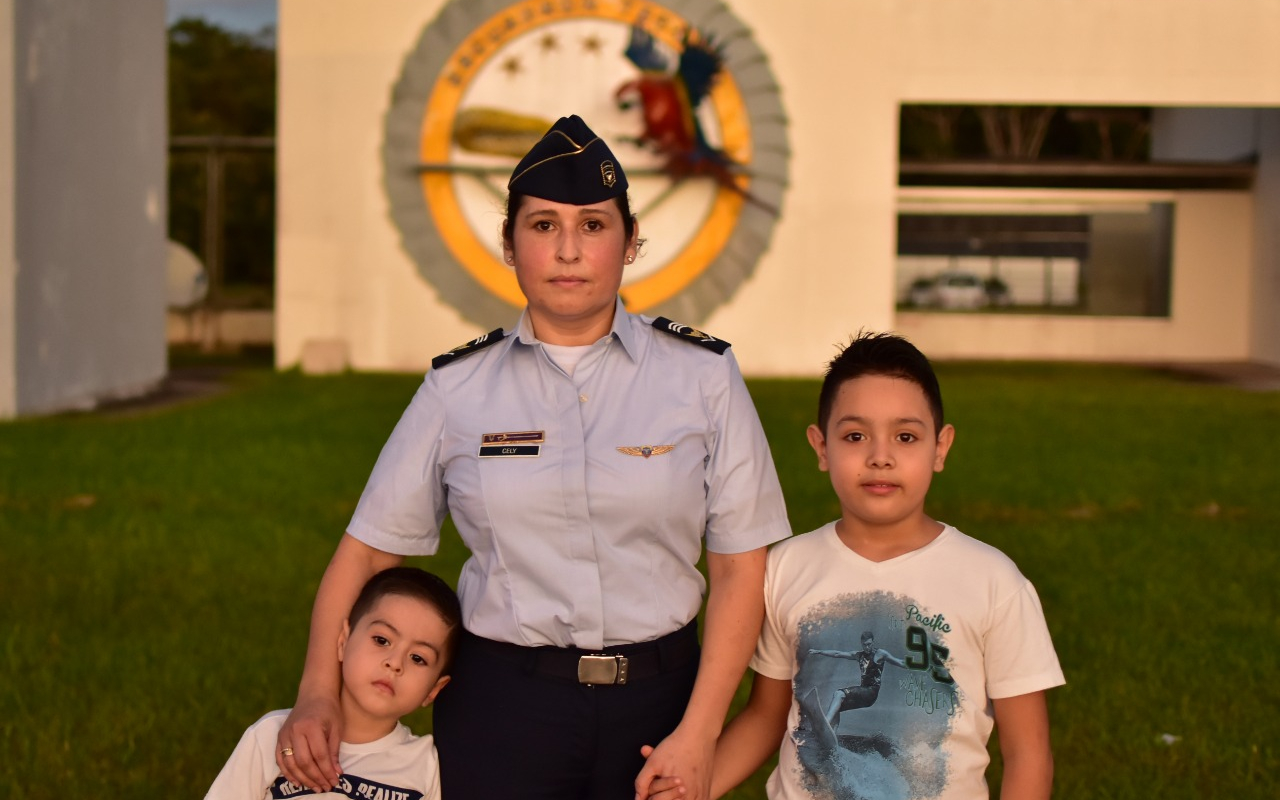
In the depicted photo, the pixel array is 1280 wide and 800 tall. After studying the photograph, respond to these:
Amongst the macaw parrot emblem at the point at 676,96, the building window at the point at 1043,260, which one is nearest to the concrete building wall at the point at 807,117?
the macaw parrot emblem at the point at 676,96

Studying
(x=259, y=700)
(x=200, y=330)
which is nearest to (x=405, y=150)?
(x=200, y=330)

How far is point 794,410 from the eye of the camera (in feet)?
39.2

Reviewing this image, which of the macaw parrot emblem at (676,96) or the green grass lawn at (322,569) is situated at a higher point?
the macaw parrot emblem at (676,96)

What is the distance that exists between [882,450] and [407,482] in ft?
2.65

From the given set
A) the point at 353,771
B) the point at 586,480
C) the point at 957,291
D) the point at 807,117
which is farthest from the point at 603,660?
the point at 957,291

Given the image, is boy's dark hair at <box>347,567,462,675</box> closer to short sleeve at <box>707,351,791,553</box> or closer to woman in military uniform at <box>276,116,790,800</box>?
woman in military uniform at <box>276,116,790,800</box>

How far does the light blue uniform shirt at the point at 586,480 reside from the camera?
2.29 meters

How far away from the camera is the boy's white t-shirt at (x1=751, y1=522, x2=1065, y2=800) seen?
2.28m

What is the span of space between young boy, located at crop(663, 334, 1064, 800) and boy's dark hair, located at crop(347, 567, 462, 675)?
0.53 meters

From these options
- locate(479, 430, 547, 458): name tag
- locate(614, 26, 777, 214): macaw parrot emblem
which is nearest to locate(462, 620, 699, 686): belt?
locate(479, 430, 547, 458): name tag

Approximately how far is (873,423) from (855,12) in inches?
555

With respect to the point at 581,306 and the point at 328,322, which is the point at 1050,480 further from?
the point at 328,322

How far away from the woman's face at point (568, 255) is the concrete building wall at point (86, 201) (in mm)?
9811

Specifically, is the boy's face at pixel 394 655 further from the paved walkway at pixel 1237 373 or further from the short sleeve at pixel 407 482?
the paved walkway at pixel 1237 373
